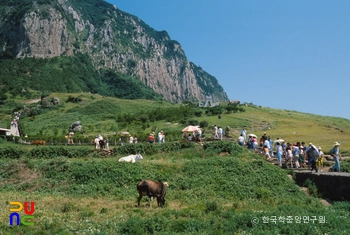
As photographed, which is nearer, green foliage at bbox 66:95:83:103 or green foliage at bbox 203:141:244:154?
green foliage at bbox 203:141:244:154

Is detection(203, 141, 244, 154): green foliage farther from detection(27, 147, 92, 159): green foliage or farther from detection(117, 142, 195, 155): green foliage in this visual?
detection(27, 147, 92, 159): green foliage

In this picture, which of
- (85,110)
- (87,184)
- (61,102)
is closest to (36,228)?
(87,184)

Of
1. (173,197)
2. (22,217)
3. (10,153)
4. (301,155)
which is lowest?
(173,197)

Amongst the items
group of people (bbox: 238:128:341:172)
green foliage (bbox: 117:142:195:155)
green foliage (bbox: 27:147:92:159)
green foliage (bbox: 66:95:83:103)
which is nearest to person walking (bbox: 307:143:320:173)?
group of people (bbox: 238:128:341:172)

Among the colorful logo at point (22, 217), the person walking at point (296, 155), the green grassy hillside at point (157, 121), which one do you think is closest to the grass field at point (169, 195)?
the colorful logo at point (22, 217)

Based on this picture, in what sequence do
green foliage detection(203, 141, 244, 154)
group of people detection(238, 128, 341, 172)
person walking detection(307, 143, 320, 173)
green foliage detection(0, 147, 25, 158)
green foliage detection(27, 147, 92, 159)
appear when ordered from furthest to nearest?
green foliage detection(0, 147, 25, 158) < green foliage detection(27, 147, 92, 159) < green foliage detection(203, 141, 244, 154) < group of people detection(238, 128, 341, 172) < person walking detection(307, 143, 320, 173)

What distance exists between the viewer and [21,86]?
518 ft

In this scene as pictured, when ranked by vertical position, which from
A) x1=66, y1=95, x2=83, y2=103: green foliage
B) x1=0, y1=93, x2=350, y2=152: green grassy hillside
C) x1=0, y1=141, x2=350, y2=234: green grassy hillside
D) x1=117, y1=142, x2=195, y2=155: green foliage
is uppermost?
x1=66, y1=95, x2=83, y2=103: green foliage

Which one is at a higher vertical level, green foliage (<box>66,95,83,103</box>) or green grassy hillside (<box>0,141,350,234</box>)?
green foliage (<box>66,95,83,103</box>)

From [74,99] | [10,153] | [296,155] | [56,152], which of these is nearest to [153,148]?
[56,152]

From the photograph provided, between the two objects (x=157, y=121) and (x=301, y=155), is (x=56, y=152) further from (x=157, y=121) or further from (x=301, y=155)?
(x=157, y=121)

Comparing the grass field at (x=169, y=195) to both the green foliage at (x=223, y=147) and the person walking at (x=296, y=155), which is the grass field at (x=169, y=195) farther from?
the person walking at (x=296, y=155)

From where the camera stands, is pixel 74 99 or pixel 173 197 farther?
pixel 74 99

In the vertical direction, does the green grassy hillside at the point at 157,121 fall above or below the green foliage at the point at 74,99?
below
